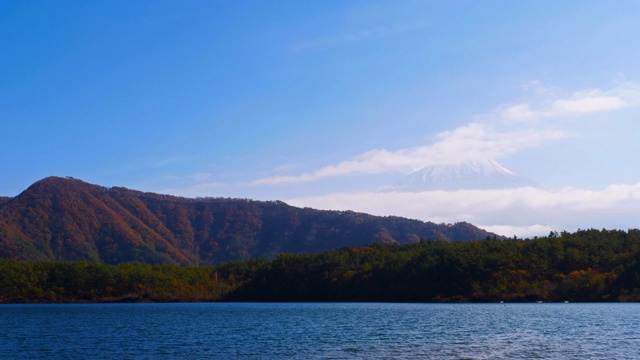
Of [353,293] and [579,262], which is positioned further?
[353,293]

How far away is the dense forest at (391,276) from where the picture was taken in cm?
11288

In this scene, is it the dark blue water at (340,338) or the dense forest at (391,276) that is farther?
the dense forest at (391,276)

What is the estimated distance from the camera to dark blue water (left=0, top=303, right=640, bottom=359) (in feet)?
136

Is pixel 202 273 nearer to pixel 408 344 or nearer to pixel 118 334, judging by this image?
pixel 118 334

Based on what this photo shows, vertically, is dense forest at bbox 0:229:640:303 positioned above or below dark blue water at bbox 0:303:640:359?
above

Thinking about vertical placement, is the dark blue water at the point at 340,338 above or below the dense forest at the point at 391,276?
below

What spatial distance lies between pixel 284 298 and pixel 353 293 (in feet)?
51.2

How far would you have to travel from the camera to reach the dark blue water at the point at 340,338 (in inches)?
1634

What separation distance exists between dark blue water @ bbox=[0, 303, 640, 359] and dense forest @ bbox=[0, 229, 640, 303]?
4050cm

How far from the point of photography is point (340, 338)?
50906 mm

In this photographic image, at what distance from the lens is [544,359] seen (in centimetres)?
3794

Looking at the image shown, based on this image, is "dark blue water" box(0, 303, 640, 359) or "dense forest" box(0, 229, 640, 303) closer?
"dark blue water" box(0, 303, 640, 359)

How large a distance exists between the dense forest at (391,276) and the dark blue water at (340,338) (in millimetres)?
40497

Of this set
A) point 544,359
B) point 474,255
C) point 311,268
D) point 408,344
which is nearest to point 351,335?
point 408,344
